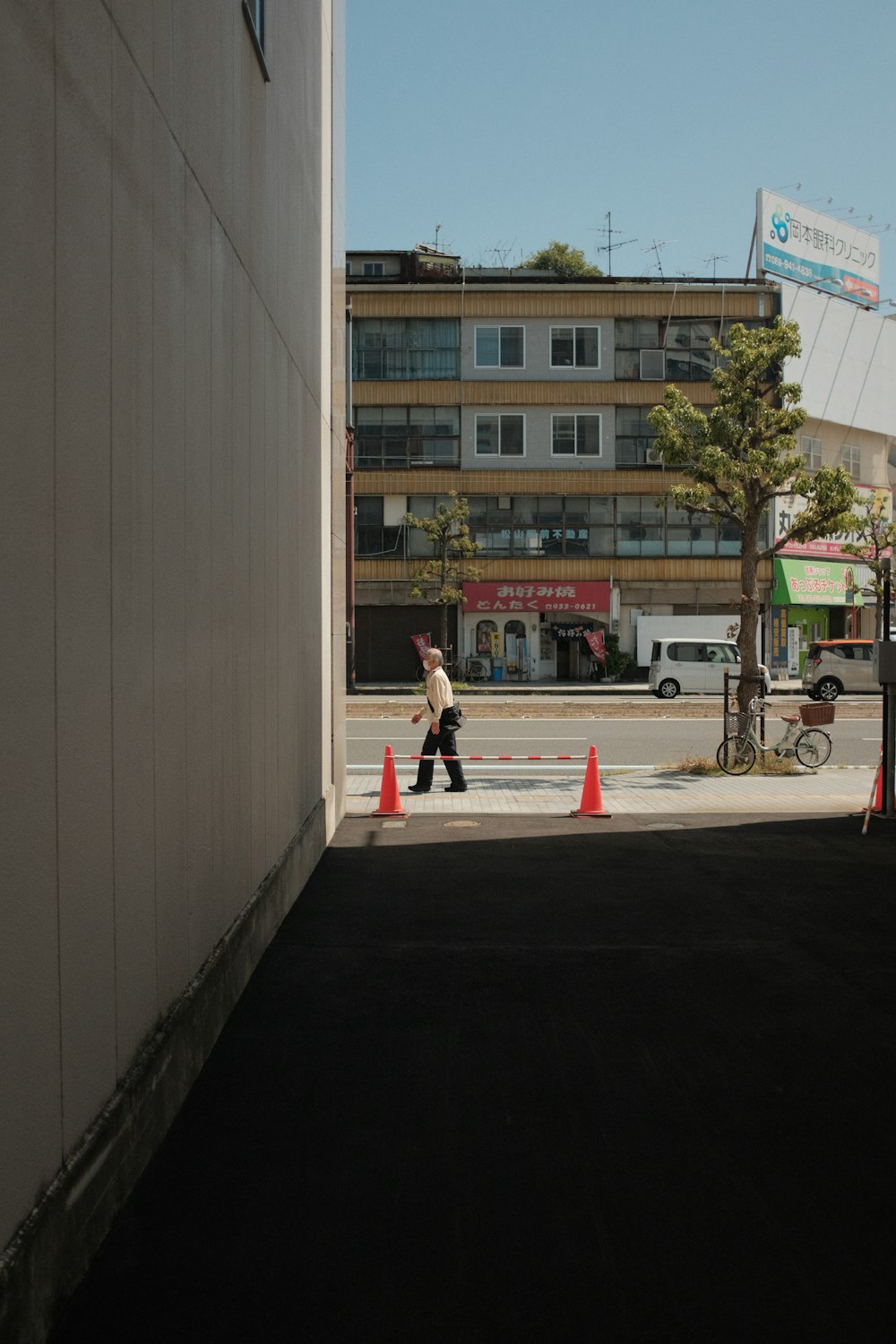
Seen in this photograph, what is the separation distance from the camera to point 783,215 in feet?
170

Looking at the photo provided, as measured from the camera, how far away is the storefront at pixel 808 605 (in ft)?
160

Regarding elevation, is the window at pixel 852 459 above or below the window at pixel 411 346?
below

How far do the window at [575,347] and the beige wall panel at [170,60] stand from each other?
4527 cm

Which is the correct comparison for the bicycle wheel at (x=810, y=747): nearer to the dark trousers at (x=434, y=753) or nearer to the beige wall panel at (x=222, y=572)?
the dark trousers at (x=434, y=753)

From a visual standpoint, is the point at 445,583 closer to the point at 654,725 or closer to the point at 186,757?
the point at 654,725

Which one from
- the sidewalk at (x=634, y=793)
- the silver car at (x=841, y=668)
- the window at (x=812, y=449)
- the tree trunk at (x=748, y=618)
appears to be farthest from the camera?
the window at (x=812, y=449)

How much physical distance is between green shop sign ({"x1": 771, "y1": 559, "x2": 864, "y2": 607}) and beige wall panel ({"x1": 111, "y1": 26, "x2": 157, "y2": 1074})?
45945mm

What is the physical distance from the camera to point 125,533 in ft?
13.2

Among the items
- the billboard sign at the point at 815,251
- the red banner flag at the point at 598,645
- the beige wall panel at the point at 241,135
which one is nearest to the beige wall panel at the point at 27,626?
the beige wall panel at the point at 241,135

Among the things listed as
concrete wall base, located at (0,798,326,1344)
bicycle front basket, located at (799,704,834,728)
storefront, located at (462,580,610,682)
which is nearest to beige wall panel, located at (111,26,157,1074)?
concrete wall base, located at (0,798,326,1344)

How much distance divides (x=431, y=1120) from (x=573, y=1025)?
4.59ft

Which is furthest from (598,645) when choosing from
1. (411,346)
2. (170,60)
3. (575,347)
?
(170,60)

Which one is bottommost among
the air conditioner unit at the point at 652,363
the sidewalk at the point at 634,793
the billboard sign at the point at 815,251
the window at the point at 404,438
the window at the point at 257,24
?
the sidewalk at the point at 634,793

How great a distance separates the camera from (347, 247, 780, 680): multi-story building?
48.2 metres
